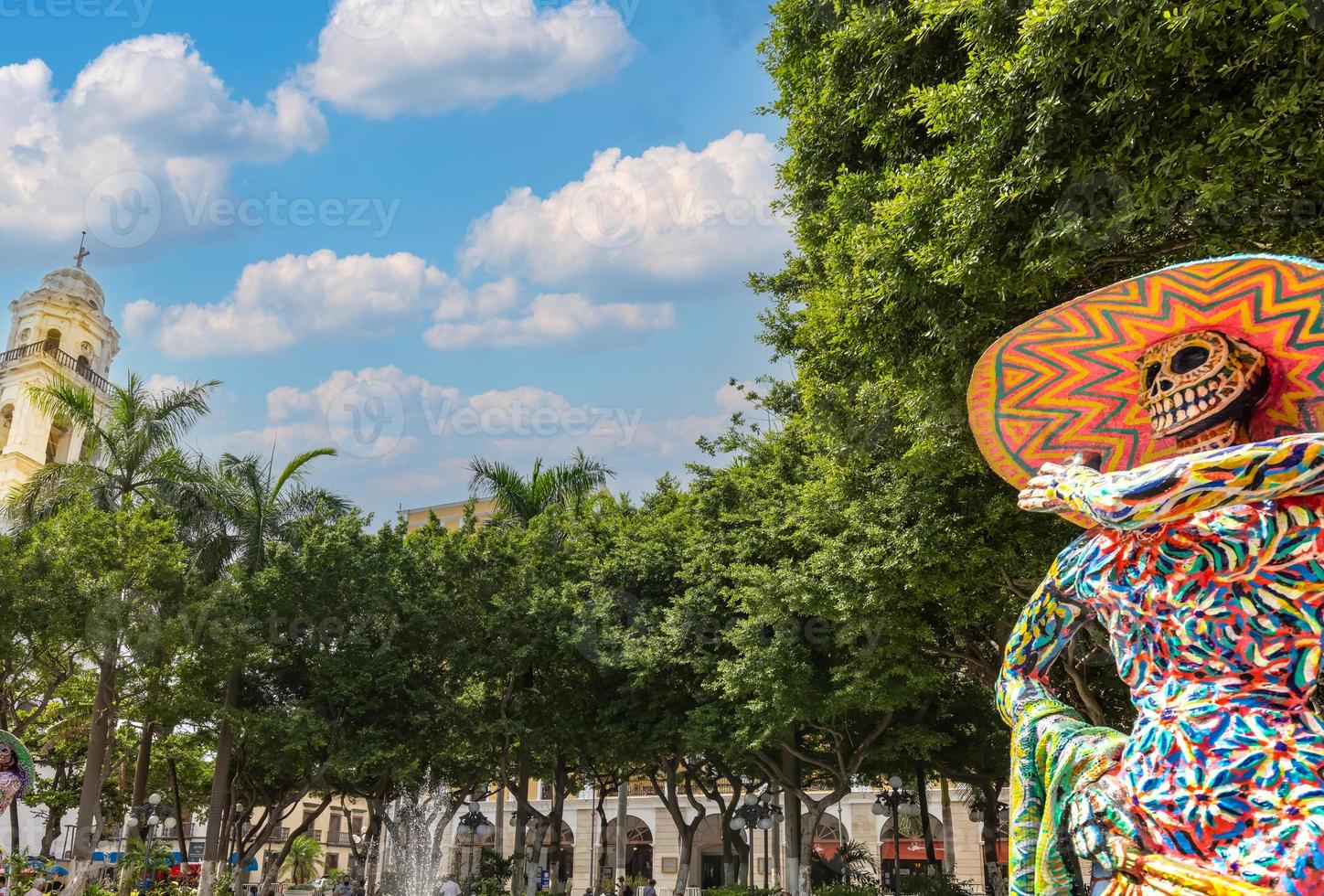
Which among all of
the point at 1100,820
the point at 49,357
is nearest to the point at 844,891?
the point at 1100,820

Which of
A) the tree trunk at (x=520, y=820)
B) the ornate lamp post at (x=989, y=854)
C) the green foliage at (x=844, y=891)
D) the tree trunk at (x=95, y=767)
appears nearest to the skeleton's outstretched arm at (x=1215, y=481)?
the tree trunk at (x=95, y=767)

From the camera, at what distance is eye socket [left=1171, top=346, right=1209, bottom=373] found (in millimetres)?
3311

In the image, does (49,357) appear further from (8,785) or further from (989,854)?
(989,854)

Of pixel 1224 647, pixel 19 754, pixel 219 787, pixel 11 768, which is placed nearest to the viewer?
pixel 1224 647

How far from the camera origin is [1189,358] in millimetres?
3338

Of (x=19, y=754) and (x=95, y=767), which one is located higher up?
(x=19, y=754)

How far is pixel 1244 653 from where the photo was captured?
2916 millimetres

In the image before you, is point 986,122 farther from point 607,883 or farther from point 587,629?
point 607,883

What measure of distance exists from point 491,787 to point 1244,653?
33.1 metres

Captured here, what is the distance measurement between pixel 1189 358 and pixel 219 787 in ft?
71.9

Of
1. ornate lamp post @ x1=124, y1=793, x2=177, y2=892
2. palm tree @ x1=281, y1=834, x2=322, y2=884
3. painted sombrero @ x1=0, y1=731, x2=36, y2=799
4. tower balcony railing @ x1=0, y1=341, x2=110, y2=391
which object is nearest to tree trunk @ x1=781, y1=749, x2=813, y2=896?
ornate lamp post @ x1=124, y1=793, x2=177, y2=892

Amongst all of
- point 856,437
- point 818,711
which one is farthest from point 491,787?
point 856,437

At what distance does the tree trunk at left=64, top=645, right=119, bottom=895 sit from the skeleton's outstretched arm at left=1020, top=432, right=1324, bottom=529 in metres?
18.4

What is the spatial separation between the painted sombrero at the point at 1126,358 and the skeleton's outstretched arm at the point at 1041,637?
513mm
